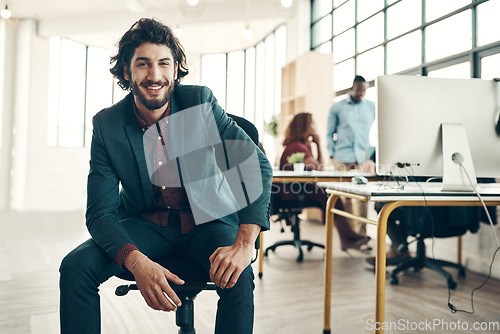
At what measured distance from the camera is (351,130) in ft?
13.5

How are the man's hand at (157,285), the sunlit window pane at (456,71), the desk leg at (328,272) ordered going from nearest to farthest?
the man's hand at (157,285), the desk leg at (328,272), the sunlit window pane at (456,71)

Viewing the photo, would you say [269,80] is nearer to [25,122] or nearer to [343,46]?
[343,46]

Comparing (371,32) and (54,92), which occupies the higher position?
(371,32)

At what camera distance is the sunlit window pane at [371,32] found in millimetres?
4906

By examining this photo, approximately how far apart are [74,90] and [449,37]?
7304 millimetres

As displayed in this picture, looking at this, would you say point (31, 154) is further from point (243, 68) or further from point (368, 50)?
point (368, 50)

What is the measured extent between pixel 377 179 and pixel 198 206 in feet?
5.41

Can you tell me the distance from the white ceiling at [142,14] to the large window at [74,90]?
0.58 metres

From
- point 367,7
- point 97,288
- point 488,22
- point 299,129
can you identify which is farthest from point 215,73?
point 97,288

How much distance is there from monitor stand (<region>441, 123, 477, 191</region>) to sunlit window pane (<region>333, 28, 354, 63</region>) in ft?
13.8

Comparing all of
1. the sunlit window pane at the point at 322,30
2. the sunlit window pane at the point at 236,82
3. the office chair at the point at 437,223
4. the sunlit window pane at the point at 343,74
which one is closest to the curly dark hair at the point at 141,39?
the office chair at the point at 437,223

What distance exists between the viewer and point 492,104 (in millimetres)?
1724

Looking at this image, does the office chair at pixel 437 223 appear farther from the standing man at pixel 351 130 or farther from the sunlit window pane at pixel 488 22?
the sunlit window pane at pixel 488 22

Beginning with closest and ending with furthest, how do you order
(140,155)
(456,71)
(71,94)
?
(140,155)
(456,71)
(71,94)
